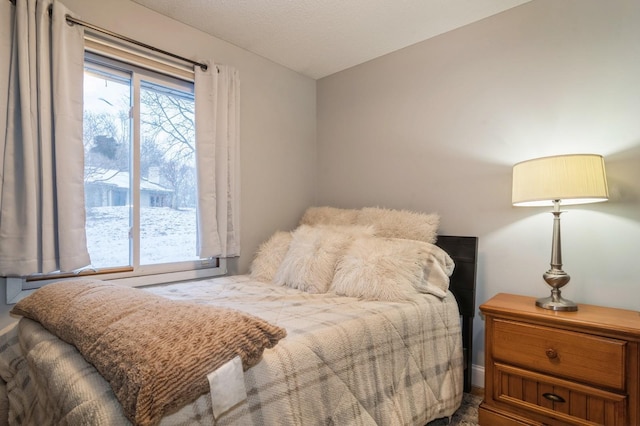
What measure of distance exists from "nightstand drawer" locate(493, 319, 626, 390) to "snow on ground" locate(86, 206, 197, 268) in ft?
6.80

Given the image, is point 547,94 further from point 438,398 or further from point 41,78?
point 41,78

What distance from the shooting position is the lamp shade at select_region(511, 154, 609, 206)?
61.8 inches

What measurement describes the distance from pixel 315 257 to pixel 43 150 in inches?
61.0

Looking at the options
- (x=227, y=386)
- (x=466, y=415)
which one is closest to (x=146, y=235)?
(x=227, y=386)

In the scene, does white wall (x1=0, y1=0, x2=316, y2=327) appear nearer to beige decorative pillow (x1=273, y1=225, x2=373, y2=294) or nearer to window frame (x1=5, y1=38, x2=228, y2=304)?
window frame (x1=5, y1=38, x2=228, y2=304)

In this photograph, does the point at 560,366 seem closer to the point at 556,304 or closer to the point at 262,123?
the point at 556,304

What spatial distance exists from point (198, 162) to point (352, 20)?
4.71 feet

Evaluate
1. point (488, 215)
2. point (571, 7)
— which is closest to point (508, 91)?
point (571, 7)

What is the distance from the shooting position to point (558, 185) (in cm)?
160

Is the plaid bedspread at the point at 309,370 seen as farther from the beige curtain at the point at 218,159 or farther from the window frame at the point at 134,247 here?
the beige curtain at the point at 218,159

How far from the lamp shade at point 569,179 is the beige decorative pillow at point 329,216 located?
1.28m

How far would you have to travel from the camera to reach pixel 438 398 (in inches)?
66.5

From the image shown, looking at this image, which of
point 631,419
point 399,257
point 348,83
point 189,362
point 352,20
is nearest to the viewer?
point 189,362

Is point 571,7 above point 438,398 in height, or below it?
above
